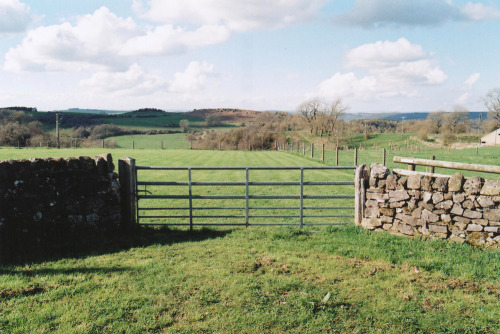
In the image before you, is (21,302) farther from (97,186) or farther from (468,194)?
(468,194)

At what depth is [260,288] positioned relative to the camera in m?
5.05

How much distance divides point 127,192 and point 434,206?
6581 millimetres

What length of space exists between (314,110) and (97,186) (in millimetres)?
91079

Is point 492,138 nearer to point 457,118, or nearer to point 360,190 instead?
point 457,118

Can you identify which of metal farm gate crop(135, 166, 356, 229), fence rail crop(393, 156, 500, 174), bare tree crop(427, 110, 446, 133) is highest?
bare tree crop(427, 110, 446, 133)

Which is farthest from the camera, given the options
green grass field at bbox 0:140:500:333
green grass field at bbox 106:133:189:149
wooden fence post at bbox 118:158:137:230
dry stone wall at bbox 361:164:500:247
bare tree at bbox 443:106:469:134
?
bare tree at bbox 443:106:469:134

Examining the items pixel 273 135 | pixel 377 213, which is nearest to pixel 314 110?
pixel 273 135

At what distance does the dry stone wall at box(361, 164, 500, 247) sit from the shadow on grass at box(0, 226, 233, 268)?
342cm

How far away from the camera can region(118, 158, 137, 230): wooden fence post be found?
26.2ft

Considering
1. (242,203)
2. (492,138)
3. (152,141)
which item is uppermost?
(492,138)

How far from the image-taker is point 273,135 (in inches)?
3179

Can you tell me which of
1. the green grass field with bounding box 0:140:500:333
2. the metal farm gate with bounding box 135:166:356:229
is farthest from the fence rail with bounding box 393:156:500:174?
the green grass field with bounding box 0:140:500:333

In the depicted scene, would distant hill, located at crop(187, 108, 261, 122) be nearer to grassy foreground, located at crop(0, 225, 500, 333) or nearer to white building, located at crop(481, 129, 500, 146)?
white building, located at crop(481, 129, 500, 146)

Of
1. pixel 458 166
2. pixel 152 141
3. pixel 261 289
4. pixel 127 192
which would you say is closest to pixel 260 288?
pixel 261 289
